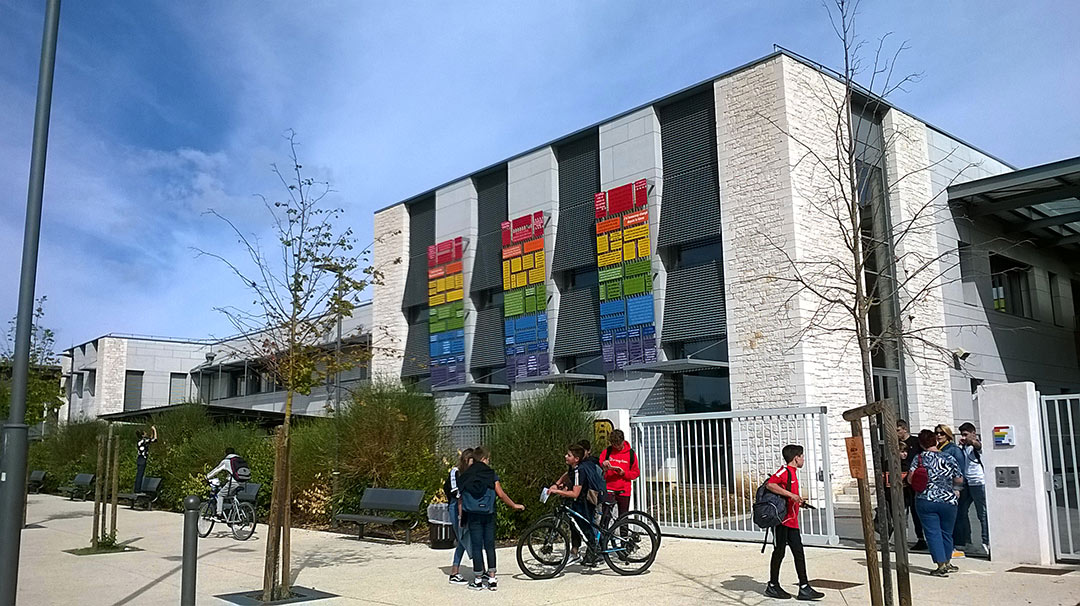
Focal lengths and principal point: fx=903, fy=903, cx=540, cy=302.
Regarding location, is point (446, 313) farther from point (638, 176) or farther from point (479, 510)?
point (479, 510)

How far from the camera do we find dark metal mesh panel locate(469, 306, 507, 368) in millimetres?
29109

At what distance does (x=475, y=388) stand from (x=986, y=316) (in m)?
15.1

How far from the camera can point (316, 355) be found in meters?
10.9

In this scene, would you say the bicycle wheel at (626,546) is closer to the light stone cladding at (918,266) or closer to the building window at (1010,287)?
the light stone cladding at (918,266)

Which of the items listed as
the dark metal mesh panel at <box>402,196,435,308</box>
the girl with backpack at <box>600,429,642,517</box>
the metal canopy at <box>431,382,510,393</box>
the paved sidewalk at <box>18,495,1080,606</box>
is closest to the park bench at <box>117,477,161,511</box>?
the paved sidewalk at <box>18,495,1080,606</box>

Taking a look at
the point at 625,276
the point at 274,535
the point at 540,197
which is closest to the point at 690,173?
the point at 625,276

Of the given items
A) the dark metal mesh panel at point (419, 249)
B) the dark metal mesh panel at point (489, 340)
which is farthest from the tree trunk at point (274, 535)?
the dark metal mesh panel at point (419, 249)

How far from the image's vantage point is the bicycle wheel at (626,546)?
1098 centimetres

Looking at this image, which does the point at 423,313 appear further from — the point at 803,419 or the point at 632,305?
the point at 803,419

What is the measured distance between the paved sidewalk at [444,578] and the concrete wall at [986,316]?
42.0 feet

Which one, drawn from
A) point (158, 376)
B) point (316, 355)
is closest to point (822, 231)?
point (316, 355)

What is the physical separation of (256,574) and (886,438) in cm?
846

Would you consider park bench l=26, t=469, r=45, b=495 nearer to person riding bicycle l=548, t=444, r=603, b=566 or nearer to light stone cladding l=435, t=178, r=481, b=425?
light stone cladding l=435, t=178, r=481, b=425

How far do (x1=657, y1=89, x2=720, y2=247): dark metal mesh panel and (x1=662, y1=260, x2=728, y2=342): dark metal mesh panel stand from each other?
0.90 m
